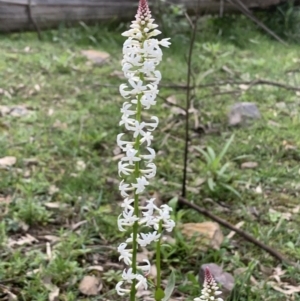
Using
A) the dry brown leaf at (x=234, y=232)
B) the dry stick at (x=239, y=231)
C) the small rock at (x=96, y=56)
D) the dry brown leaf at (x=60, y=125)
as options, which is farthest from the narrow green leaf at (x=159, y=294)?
the small rock at (x=96, y=56)

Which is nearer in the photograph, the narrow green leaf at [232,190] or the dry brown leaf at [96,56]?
the narrow green leaf at [232,190]

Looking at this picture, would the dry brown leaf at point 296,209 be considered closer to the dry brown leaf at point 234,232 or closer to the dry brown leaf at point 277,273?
the dry brown leaf at point 234,232

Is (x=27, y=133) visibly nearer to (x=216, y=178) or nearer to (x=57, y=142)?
(x=57, y=142)

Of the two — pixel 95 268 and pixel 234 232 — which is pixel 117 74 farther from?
pixel 95 268

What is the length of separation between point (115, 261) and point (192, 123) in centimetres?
173

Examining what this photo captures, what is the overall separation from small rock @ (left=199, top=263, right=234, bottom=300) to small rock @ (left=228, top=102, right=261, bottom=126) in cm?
185

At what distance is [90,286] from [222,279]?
22.1 inches

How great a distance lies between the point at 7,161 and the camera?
140 inches

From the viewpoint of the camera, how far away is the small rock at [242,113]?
4.32 meters

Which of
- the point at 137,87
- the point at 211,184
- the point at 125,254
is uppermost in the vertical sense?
the point at 137,87

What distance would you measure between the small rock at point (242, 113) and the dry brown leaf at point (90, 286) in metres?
2.02

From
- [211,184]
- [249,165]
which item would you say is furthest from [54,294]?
[249,165]

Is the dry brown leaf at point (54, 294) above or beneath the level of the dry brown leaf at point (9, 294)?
beneath

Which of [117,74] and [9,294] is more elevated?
[117,74]
